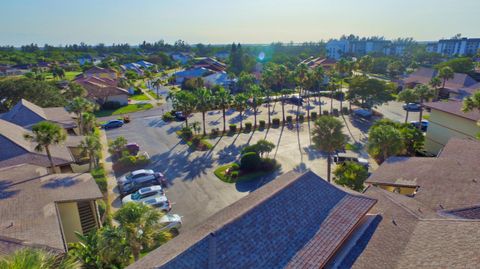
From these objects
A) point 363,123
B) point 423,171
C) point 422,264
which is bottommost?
point 363,123

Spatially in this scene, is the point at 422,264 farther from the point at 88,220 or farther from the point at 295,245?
the point at 88,220

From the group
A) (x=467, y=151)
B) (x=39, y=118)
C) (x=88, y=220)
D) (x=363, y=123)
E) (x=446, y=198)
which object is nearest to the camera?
(x=446, y=198)

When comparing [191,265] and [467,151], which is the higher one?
[191,265]

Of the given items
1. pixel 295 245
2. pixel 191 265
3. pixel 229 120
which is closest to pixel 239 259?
pixel 191 265

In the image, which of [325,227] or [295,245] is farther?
[325,227]

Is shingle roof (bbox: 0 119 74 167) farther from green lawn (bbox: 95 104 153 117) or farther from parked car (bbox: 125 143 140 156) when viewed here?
green lawn (bbox: 95 104 153 117)

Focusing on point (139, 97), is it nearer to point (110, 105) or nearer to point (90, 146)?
point (110, 105)
